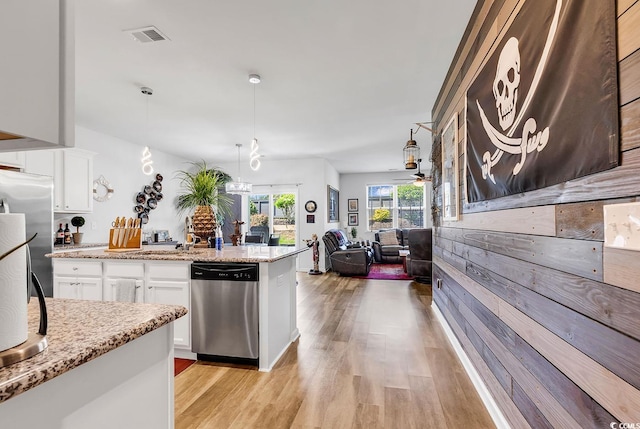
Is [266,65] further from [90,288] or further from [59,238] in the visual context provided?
→ [59,238]

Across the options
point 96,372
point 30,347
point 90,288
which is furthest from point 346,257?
point 30,347

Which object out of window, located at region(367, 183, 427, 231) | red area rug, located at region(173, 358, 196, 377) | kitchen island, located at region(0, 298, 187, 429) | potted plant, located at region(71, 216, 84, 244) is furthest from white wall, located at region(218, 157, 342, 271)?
kitchen island, located at region(0, 298, 187, 429)

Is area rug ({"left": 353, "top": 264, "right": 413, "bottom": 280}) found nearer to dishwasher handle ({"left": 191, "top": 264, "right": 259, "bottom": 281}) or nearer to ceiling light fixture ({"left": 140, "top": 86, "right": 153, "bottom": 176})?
dishwasher handle ({"left": 191, "top": 264, "right": 259, "bottom": 281})

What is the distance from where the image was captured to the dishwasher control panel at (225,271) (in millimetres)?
2537

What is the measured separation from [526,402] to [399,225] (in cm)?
814

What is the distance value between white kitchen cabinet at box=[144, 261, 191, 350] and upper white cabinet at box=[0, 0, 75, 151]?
2.10 meters

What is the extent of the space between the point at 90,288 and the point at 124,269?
431 millimetres

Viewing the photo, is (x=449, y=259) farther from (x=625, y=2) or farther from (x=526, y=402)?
(x=625, y=2)

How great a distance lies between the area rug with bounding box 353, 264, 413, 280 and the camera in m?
6.34

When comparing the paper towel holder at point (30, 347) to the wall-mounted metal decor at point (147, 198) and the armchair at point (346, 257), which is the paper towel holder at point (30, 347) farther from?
the armchair at point (346, 257)

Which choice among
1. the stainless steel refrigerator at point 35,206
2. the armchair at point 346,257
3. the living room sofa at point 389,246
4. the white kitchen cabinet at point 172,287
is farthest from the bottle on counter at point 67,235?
the living room sofa at point 389,246

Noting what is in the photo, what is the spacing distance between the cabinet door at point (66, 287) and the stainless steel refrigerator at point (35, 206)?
0.82 m

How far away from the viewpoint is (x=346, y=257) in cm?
662

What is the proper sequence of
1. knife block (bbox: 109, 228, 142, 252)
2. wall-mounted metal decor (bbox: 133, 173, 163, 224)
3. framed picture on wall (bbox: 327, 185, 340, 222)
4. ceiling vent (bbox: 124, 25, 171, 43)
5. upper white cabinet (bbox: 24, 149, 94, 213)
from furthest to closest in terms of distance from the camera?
1. framed picture on wall (bbox: 327, 185, 340, 222)
2. wall-mounted metal decor (bbox: 133, 173, 163, 224)
3. upper white cabinet (bbox: 24, 149, 94, 213)
4. knife block (bbox: 109, 228, 142, 252)
5. ceiling vent (bbox: 124, 25, 171, 43)
